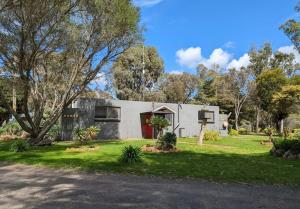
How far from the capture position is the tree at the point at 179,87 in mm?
49056

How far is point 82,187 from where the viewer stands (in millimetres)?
7547

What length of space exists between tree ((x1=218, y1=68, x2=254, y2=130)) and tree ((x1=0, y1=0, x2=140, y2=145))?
28.0 m

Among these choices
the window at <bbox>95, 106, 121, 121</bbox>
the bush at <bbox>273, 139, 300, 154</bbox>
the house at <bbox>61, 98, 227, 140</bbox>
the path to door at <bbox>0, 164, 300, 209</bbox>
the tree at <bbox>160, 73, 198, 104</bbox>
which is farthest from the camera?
the tree at <bbox>160, 73, 198, 104</bbox>

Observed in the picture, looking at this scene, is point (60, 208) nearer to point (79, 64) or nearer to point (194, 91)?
point (79, 64)

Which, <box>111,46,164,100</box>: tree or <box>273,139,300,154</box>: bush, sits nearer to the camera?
<box>273,139,300,154</box>: bush

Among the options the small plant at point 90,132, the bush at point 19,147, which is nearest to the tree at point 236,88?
the small plant at point 90,132

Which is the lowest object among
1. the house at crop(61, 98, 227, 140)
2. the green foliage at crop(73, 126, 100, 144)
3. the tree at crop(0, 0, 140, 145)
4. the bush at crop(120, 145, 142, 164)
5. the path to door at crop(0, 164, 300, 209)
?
the path to door at crop(0, 164, 300, 209)

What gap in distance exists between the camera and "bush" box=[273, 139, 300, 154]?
44.4 ft

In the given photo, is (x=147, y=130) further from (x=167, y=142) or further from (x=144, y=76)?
A: (x=144, y=76)

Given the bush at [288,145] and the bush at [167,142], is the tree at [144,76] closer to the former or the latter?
the bush at [167,142]

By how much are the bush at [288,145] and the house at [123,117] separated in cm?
1013

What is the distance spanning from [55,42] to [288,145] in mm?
13277

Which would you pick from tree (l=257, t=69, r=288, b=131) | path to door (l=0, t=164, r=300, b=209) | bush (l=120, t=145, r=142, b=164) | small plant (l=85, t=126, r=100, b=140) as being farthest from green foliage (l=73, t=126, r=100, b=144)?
tree (l=257, t=69, r=288, b=131)

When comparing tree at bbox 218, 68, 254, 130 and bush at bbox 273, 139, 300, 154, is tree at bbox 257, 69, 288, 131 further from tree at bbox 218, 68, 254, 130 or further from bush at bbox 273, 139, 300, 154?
bush at bbox 273, 139, 300, 154
